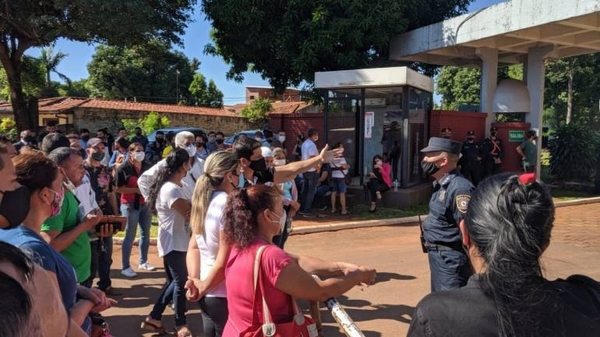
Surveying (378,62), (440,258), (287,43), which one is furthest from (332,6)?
(440,258)

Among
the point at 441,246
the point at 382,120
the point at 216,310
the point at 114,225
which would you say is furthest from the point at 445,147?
the point at 382,120

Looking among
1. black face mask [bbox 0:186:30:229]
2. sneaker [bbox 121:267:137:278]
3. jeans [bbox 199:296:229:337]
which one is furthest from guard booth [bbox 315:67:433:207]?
black face mask [bbox 0:186:30:229]

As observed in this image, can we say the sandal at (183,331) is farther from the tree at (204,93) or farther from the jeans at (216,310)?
the tree at (204,93)

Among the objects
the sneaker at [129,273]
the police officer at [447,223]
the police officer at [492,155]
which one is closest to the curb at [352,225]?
the sneaker at [129,273]

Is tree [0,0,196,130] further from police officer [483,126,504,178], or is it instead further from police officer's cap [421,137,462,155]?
police officer's cap [421,137,462,155]

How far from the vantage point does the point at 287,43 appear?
1376 cm

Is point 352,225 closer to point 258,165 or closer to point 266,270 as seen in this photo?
point 258,165

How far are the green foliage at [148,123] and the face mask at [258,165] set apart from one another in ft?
77.1

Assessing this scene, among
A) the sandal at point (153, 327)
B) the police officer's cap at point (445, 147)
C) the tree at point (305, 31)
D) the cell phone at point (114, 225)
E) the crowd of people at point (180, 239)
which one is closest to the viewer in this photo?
the crowd of people at point (180, 239)

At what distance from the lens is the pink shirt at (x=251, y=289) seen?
215 centimetres

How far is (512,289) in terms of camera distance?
1333 mm

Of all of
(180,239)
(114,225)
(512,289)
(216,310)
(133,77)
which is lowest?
(216,310)

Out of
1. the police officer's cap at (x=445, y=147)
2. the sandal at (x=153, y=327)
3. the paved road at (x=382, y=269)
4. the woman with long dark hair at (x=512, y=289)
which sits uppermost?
the police officer's cap at (x=445, y=147)

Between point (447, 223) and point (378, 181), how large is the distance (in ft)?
24.1
